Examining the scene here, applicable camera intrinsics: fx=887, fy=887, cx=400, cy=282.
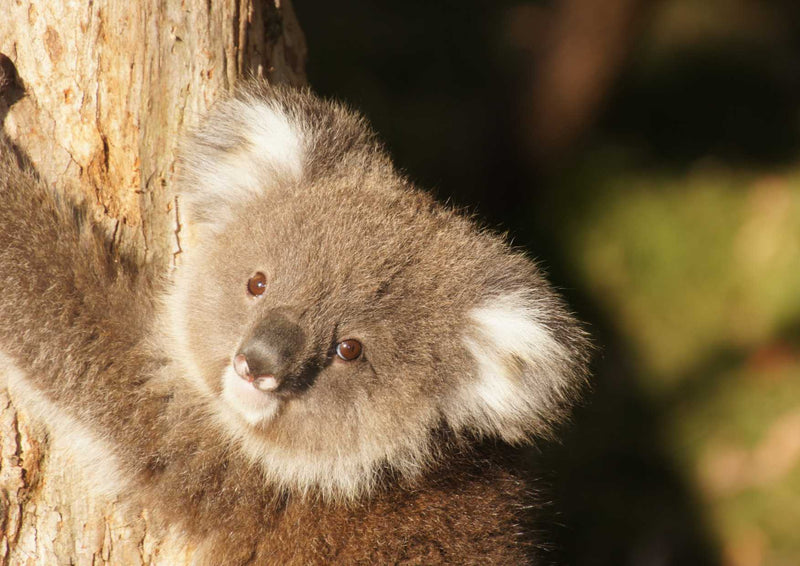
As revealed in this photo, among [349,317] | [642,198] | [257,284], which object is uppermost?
[349,317]

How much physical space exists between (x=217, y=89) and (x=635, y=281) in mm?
5031

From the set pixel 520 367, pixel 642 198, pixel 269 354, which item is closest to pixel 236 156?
pixel 269 354

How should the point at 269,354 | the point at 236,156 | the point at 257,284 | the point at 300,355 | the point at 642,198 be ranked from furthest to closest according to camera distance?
1. the point at 642,198
2. the point at 236,156
3. the point at 257,284
4. the point at 300,355
5. the point at 269,354

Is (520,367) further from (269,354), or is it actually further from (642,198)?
(642,198)

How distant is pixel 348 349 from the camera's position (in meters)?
3.02

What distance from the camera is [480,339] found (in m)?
3.13

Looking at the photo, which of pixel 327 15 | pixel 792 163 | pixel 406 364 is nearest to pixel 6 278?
pixel 406 364

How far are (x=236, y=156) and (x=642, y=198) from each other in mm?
5208

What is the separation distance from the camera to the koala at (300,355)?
299 centimetres

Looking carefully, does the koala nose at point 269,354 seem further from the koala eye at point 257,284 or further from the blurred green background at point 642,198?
the blurred green background at point 642,198

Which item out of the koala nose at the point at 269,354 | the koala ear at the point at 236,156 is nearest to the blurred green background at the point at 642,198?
the koala ear at the point at 236,156

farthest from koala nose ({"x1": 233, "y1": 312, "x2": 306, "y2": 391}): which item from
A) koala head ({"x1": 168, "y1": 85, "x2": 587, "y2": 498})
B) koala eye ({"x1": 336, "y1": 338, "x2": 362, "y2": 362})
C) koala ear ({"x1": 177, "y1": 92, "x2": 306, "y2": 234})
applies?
koala ear ({"x1": 177, "y1": 92, "x2": 306, "y2": 234})

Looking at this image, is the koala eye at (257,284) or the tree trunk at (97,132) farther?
the koala eye at (257,284)

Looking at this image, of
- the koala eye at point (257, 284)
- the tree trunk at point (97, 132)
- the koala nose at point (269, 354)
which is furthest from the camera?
the koala eye at point (257, 284)
